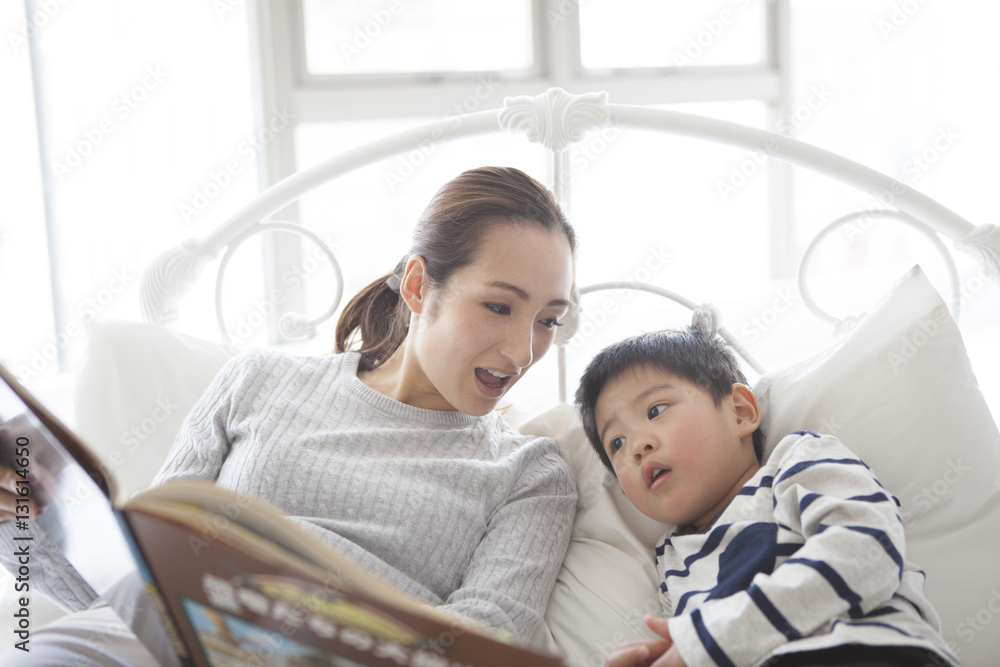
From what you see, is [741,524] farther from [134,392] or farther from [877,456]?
[134,392]

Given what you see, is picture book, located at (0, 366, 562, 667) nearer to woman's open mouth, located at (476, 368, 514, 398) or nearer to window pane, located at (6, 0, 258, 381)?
woman's open mouth, located at (476, 368, 514, 398)

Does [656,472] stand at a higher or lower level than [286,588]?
lower

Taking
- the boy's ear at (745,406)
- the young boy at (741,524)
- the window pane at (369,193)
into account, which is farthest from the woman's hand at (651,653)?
the window pane at (369,193)

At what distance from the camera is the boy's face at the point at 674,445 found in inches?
43.7

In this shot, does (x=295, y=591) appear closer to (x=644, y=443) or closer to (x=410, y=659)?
(x=410, y=659)

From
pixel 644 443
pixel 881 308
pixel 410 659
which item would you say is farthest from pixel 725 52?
pixel 410 659

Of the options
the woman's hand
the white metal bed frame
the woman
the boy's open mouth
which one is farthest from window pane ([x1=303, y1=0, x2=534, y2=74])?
the woman's hand

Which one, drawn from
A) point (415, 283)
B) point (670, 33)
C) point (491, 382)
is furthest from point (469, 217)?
point (670, 33)

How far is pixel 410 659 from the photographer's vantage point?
61cm

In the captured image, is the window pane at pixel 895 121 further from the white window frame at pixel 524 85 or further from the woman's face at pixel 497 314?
the woman's face at pixel 497 314

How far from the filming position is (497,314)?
3.84ft

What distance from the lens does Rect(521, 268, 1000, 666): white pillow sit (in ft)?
3.53

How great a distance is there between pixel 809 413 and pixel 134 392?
1105 mm

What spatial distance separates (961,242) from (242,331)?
1.93 metres
